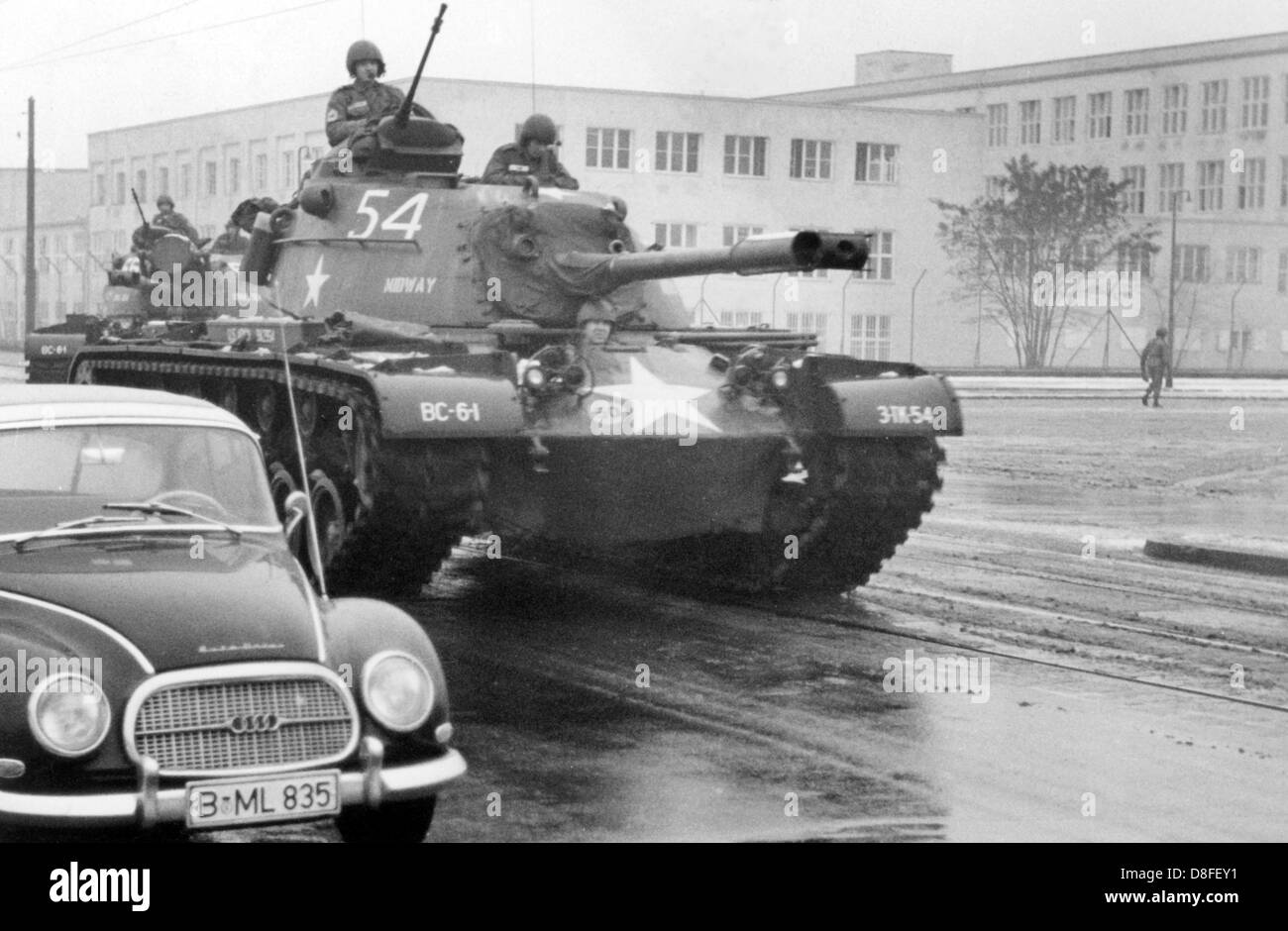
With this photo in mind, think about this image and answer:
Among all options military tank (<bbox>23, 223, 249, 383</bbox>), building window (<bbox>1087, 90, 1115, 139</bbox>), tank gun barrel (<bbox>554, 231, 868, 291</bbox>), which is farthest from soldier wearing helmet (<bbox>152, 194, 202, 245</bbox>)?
building window (<bbox>1087, 90, 1115, 139</bbox>)

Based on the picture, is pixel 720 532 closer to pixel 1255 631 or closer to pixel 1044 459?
pixel 1255 631

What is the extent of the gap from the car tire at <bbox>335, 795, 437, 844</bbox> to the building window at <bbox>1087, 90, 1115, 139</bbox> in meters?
53.3

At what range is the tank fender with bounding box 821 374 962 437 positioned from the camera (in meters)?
13.2

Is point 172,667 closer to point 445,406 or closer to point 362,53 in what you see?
point 445,406

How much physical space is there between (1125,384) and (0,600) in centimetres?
4512

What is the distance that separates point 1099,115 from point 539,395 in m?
49.0

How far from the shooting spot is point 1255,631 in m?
12.2

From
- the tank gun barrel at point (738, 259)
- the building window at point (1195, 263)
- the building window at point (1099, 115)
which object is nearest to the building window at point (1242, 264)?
the building window at point (1195, 263)

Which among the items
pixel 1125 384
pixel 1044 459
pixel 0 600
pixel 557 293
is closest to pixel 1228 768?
pixel 0 600

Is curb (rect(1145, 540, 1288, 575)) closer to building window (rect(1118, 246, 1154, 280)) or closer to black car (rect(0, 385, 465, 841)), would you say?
black car (rect(0, 385, 465, 841))

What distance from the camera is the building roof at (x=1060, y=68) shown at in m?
46.4

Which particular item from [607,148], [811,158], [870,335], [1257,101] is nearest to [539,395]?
[1257,101]

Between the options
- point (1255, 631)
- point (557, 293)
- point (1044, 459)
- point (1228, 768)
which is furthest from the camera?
point (1044, 459)

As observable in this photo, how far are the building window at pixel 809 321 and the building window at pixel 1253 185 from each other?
1219cm
